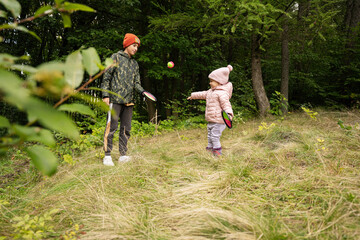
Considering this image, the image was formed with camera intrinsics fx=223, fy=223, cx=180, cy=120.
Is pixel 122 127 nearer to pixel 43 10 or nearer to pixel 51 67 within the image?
pixel 43 10

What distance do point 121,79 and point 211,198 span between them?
6.76 feet

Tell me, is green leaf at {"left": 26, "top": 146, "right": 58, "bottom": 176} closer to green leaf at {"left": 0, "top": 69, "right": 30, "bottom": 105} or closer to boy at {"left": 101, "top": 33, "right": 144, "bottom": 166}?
green leaf at {"left": 0, "top": 69, "right": 30, "bottom": 105}

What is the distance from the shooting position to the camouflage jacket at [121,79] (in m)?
3.04

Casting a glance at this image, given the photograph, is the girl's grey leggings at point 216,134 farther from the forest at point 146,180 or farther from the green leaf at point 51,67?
the green leaf at point 51,67

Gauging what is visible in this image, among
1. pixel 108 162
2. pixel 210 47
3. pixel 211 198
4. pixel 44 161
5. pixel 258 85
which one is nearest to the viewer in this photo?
pixel 44 161

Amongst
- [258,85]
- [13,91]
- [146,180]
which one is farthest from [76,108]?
[258,85]

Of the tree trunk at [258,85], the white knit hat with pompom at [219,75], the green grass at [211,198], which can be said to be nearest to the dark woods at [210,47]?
the tree trunk at [258,85]

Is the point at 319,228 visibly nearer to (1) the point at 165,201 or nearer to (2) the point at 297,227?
(2) the point at 297,227

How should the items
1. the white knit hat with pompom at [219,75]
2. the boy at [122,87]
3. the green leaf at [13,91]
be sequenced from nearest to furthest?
the green leaf at [13,91], the boy at [122,87], the white knit hat with pompom at [219,75]

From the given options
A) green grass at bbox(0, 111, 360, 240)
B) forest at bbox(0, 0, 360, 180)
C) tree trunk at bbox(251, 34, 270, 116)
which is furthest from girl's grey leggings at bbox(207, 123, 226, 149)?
tree trunk at bbox(251, 34, 270, 116)

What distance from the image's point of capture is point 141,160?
2.70 metres

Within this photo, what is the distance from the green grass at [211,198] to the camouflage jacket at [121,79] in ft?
3.05

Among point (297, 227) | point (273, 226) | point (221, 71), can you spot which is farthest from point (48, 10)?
point (221, 71)

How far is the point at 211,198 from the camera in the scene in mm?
1860
